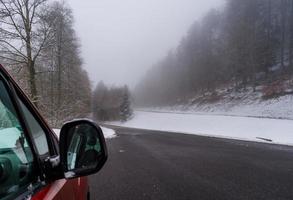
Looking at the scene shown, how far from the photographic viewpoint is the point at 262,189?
7262mm

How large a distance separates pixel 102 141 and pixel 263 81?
162 feet

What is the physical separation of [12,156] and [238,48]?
5055 cm

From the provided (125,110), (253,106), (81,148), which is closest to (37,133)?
(81,148)

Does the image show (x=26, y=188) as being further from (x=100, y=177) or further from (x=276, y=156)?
(x=276, y=156)

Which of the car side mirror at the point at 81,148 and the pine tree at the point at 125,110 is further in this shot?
the pine tree at the point at 125,110

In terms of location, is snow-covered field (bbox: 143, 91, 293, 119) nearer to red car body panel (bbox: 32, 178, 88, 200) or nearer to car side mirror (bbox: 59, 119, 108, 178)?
red car body panel (bbox: 32, 178, 88, 200)

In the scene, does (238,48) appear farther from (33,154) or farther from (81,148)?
(33,154)

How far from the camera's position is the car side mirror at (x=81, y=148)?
5.55ft

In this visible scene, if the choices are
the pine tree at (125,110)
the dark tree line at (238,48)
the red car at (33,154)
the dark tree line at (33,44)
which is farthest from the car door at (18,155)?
the pine tree at (125,110)

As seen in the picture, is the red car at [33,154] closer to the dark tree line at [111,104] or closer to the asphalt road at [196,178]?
the asphalt road at [196,178]

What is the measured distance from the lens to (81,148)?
189 centimetres

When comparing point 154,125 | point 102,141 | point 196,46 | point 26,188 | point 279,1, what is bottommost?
point 154,125

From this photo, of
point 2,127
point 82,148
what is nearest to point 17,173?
point 2,127

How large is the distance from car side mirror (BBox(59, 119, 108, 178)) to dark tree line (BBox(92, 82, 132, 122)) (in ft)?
222
